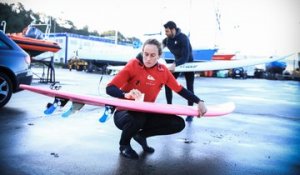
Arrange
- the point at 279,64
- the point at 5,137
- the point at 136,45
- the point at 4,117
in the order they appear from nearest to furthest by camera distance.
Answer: the point at 5,137 < the point at 4,117 < the point at 136,45 < the point at 279,64

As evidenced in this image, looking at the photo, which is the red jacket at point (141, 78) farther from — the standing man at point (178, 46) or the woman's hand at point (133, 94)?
the standing man at point (178, 46)

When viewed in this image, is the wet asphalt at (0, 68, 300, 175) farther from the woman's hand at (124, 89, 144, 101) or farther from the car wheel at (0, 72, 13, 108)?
the woman's hand at (124, 89, 144, 101)

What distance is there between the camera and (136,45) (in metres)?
27.5

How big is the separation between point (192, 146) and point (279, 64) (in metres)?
30.6

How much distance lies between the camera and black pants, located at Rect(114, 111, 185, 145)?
9.32 feet

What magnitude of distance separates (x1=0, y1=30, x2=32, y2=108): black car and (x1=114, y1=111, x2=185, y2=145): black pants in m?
3.21

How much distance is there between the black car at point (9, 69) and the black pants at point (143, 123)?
10.5 feet

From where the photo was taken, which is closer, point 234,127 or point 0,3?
point 234,127

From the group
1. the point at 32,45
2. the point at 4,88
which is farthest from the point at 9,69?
the point at 32,45

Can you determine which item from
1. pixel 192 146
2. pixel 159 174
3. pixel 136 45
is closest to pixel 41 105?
pixel 192 146

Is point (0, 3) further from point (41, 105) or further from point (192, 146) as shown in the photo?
point (192, 146)

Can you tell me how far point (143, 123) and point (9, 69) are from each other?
11.6 ft

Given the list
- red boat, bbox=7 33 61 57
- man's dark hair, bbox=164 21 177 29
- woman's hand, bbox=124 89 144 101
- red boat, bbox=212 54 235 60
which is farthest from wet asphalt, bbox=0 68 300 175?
red boat, bbox=212 54 235 60

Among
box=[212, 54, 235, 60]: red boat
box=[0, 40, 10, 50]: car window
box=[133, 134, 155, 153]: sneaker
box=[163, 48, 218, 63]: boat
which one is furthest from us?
box=[212, 54, 235, 60]: red boat
